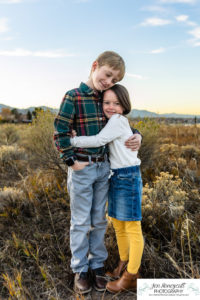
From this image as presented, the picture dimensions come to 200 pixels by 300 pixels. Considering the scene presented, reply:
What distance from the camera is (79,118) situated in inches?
80.6

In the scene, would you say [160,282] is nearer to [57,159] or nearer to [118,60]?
[118,60]

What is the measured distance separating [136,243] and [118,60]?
149 cm

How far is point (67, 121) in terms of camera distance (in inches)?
77.9

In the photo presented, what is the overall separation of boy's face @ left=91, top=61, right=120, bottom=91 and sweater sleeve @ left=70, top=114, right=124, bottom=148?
0.27 meters

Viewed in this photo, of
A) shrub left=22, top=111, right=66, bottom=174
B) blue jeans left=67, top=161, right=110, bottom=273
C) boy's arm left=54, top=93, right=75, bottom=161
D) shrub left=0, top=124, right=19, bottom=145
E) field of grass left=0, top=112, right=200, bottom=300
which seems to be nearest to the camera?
boy's arm left=54, top=93, right=75, bottom=161

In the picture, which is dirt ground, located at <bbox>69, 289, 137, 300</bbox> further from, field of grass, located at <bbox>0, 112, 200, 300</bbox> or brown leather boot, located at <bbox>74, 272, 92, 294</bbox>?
field of grass, located at <bbox>0, 112, 200, 300</bbox>

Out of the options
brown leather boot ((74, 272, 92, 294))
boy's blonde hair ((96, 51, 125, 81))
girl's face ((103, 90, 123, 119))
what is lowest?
brown leather boot ((74, 272, 92, 294))

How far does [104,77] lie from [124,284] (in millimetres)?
1707

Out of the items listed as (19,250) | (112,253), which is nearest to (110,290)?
(112,253)

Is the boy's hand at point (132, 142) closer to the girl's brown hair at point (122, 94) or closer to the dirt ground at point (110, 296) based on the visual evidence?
the girl's brown hair at point (122, 94)

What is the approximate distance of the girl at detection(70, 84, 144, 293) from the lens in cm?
200

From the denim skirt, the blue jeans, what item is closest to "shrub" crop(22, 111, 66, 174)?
the blue jeans

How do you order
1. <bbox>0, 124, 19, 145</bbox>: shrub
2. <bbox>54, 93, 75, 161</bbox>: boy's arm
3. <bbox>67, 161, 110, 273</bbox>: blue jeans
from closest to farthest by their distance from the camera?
1. <bbox>54, 93, 75, 161</bbox>: boy's arm
2. <bbox>67, 161, 110, 273</bbox>: blue jeans
3. <bbox>0, 124, 19, 145</bbox>: shrub

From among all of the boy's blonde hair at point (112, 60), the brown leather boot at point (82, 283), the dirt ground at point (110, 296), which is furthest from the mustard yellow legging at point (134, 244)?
the boy's blonde hair at point (112, 60)
